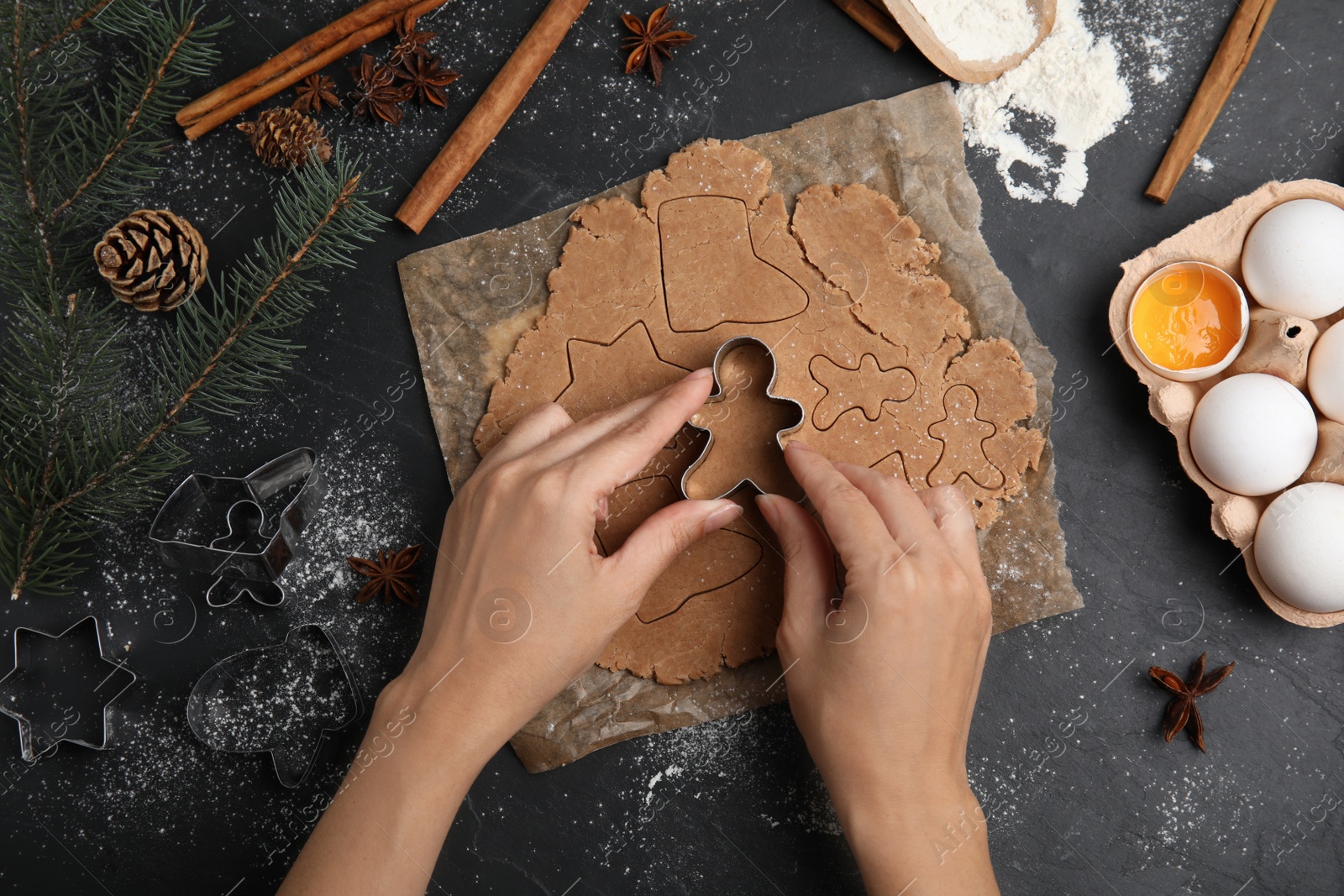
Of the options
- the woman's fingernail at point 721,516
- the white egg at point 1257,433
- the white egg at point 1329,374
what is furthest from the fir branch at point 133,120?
the white egg at point 1329,374

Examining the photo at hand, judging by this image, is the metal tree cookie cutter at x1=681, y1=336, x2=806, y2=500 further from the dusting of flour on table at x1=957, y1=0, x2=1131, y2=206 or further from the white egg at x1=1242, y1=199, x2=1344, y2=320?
the white egg at x1=1242, y1=199, x2=1344, y2=320

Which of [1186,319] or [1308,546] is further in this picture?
[1186,319]

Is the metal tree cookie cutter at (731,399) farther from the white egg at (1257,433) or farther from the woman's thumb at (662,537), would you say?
the white egg at (1257,433)

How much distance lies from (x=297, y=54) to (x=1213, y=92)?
2.20 metres

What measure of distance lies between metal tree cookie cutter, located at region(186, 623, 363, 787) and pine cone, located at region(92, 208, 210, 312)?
85 centimetres

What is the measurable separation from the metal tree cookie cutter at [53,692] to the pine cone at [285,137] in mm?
1165

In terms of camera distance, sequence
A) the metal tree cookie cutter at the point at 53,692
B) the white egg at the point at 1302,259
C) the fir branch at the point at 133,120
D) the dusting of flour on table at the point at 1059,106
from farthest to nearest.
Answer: the dusting of flour on table at the point at 1059,106, the metal tree cookie cutter at the point at 53,692, the white egg at the point at 1302,259, the fir branch at the point at 133,120

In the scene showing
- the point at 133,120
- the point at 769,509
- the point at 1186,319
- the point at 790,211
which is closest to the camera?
the point at 133,120

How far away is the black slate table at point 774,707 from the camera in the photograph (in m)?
1.85

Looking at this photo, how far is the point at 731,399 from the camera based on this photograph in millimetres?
1834

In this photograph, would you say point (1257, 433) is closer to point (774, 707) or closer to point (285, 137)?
point (774, 707)

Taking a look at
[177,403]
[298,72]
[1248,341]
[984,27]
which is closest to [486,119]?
[298,72]

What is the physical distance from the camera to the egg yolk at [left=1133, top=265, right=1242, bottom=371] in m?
1.79

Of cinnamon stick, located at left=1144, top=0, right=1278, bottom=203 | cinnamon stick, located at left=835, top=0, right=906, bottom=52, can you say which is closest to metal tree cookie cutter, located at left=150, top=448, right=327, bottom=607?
cinnamon stick, located at left=835, top=0, right=906, bottom=52
